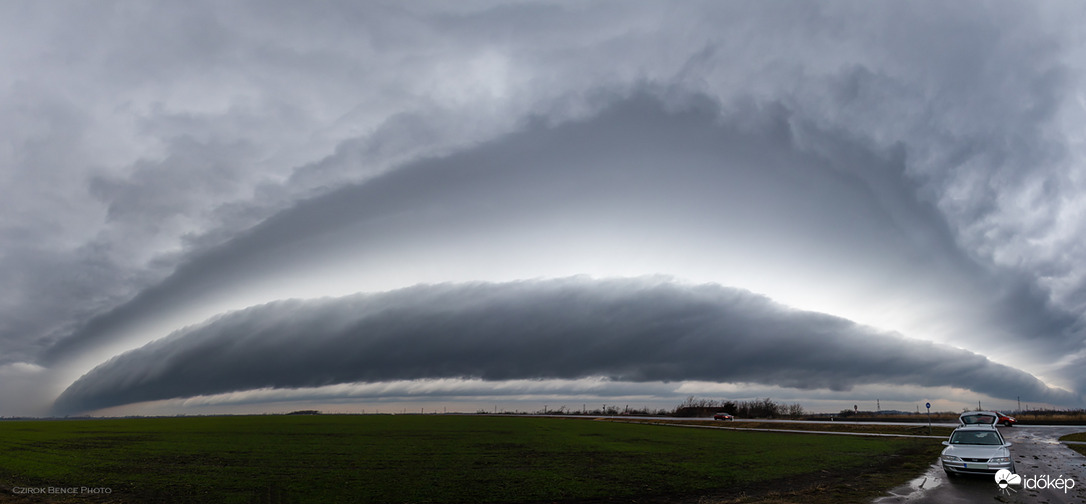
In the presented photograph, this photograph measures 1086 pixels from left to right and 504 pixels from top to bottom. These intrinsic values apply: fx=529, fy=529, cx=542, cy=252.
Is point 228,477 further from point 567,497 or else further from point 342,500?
point 567,497

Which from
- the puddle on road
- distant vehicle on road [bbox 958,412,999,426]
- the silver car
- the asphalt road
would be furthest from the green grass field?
distant vehicle on road [bbox 958,412,999,426]

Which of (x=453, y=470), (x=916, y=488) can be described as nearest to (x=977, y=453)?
(x=916, y=488)

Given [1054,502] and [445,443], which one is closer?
[1054,502]

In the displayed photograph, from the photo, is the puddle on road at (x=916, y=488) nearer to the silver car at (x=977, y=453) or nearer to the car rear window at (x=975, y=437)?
the silver car at (x=977, y=453)

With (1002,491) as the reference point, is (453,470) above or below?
below

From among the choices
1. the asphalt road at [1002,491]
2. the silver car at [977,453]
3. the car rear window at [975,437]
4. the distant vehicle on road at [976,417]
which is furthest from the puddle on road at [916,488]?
the distant vehicle on road at [976,417]

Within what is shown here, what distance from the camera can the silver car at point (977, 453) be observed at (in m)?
24.0

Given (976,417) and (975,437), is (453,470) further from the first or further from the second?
(976,417)

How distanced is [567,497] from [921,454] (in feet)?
103

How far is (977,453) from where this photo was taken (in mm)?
24656

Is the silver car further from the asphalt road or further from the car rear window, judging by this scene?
the asphalt road

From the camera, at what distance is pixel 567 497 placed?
79.4 ft

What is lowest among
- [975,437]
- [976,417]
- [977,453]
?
[976,417]

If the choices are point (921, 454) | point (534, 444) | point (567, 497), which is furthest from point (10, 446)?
point (921, 454)
